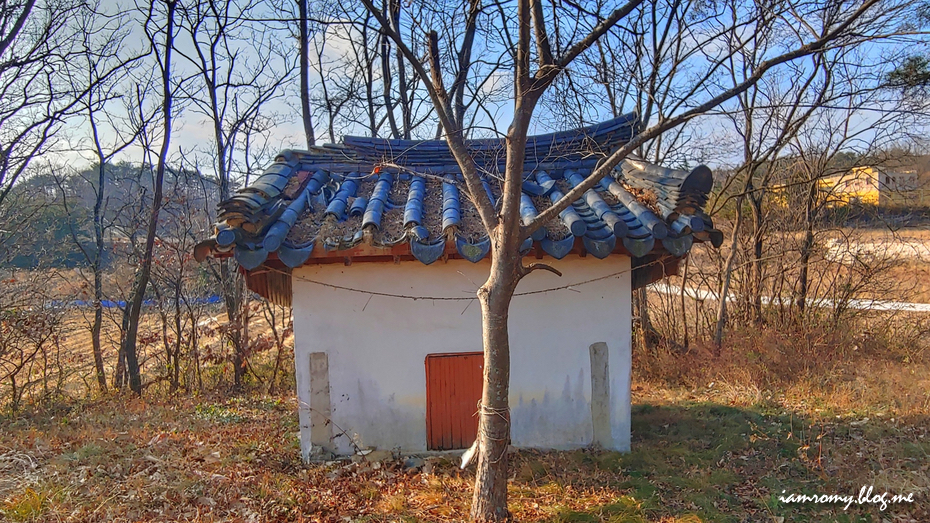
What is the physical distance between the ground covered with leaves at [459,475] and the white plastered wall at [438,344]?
28 cm

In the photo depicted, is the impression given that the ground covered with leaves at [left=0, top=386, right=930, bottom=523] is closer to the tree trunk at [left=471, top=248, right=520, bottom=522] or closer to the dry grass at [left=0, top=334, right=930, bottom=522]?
the dry grass at [left=0, top=334, right=930, bottom=522]

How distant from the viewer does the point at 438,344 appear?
15.6 ft

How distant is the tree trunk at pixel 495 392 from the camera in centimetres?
322

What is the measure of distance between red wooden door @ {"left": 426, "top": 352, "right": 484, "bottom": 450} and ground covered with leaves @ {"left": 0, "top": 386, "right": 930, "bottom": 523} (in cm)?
26

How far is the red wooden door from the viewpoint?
15.6 ft

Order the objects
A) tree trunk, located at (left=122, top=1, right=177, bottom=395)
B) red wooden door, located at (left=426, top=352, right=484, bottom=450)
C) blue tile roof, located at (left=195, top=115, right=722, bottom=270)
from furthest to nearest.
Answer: tree trunk, located at (left=122, top=1, right=177, bottom=395)
red wooden door, located at (left=426, top=352, right=484, bottom=450)
blue tile roof, located at (left=195, top=115, right=722, bottom=270)

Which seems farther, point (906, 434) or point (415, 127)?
point (415, 127)

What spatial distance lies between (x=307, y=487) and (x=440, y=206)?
9.27 ft

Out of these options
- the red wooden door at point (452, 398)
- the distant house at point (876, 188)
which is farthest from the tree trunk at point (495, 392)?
the distant house at point (876, 188)

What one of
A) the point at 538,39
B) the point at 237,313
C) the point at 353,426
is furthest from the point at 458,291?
the point at 237,313

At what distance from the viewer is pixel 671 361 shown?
877 cm

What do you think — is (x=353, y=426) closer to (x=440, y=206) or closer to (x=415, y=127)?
(x=440, y=206)

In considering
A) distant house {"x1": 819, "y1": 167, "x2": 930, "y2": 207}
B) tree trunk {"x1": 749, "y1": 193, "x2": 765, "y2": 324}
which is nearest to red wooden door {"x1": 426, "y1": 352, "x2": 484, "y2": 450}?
tree trunk {"x1": 749, "y1": 193, "x2": 765, "y2": 324}

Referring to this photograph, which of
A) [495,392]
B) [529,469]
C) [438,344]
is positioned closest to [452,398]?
[438,344]
